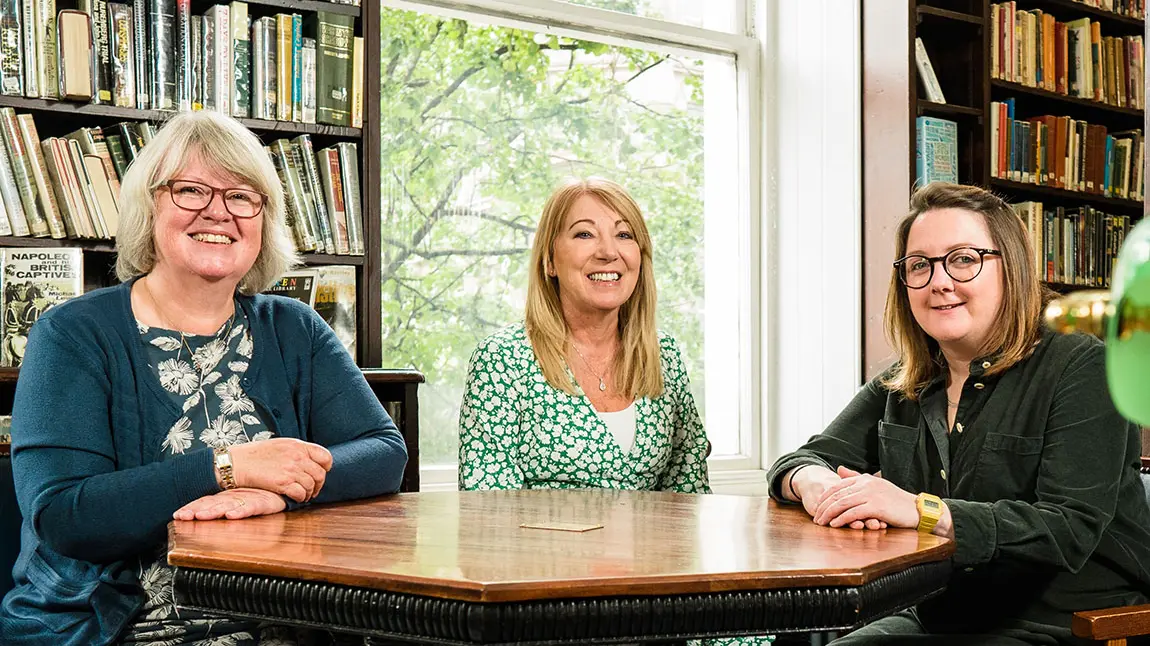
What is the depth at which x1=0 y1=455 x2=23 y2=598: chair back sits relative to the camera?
202cm

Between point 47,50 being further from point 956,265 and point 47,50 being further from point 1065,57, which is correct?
point 1065,57

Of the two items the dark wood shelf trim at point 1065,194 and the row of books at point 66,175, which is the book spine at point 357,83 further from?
the dark wood shelf trim at point 1065,194

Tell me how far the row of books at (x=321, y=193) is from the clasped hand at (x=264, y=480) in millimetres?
1227

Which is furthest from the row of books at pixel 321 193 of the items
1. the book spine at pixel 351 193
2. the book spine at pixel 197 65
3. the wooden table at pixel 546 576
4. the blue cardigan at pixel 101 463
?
the wooden table at pixel 546 576

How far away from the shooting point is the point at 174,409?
Answer: 1826 mm

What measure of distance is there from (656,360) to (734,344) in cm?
184

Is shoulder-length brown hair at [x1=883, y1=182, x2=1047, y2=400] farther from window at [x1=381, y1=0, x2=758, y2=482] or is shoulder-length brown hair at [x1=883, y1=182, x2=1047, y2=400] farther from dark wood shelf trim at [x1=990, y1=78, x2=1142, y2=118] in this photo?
dark wood shelf trim at [x1=990, y1=78, x2=1142, y2=118]

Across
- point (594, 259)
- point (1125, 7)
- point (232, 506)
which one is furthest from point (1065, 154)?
point (232, 506)

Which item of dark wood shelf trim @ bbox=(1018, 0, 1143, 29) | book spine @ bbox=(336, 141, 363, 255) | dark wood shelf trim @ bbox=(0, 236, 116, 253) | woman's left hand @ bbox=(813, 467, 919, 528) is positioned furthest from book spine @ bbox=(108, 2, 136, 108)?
dark wood shelf trim @ bbox=(1018, 0, 1143, 29)

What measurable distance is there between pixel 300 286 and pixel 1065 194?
9.72ft

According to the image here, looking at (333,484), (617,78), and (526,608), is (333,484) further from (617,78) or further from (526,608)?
(617,78)

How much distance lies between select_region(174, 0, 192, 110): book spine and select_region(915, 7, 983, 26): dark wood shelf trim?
7.95ft

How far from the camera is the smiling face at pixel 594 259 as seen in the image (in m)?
2.45

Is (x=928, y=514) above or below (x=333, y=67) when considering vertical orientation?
below
